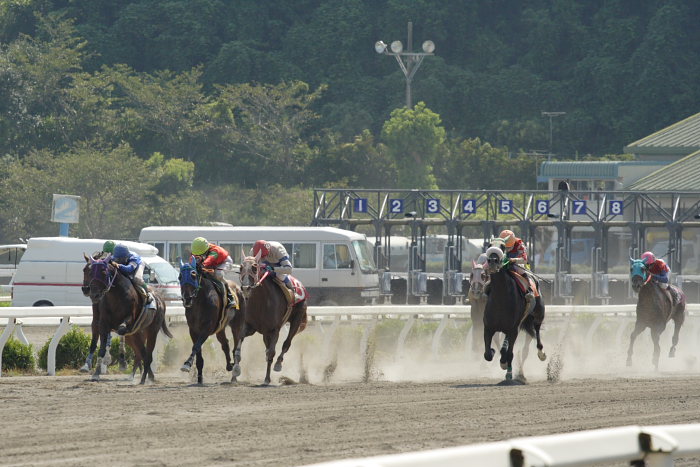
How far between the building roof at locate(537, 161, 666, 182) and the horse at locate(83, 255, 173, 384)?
38502mm

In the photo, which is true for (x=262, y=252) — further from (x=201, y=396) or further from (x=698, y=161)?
(x=698, y=161)

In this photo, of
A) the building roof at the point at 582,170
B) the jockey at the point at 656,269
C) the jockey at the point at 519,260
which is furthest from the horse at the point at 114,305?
the building roof at the point at 582,170

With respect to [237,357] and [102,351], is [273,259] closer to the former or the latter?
[237,357]

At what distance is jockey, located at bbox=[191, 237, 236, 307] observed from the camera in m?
13.6

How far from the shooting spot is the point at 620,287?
34.5 meters

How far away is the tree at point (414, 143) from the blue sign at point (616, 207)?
20804mm

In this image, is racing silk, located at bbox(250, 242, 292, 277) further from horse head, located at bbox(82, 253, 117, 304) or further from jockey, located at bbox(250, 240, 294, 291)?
horse head, located at bbox(82, 253, 117, 304)

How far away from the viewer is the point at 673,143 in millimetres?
50969

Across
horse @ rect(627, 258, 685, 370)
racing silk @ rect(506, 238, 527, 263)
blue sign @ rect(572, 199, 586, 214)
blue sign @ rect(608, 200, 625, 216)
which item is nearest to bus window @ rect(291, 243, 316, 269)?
blue sign @ rect(572, 199, 586, 214)

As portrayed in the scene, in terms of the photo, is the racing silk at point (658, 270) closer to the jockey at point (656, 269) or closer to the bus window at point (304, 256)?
the jockey at point (656, 269)

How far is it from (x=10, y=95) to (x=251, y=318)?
46394mm

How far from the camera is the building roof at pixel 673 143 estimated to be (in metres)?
50.3

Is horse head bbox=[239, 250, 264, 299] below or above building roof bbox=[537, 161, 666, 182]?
below

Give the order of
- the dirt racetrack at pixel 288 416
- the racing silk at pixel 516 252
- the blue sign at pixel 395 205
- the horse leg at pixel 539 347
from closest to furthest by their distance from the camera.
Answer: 1. the dirt racetrack at pixel 288 416
2. the racing silk at pixel 516 252
3. the horse leg at pixel 539 347
4. the blue sign at pixel 395 205
